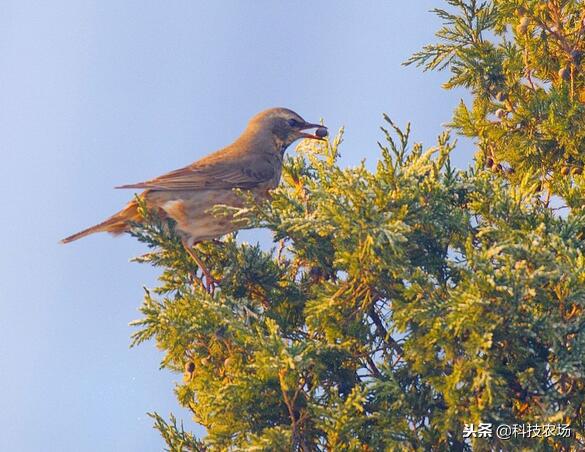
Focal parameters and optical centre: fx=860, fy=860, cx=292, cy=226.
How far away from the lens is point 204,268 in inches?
289

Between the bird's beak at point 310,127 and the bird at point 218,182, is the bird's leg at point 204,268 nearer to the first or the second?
the bird at point 218,182

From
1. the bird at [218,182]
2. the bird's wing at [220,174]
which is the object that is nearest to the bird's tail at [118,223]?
the bird at [218,182]

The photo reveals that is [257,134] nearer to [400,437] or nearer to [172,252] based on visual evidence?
[172,252]

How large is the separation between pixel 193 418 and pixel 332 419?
1815mm

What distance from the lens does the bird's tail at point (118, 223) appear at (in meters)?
7.91

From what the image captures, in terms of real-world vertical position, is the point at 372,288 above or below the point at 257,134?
below

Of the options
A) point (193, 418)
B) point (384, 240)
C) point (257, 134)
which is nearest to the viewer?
point (384, 240)

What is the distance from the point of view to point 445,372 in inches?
218

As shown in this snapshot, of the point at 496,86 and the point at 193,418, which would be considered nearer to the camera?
the point at 193,418

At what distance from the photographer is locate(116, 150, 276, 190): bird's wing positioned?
8.46 meters

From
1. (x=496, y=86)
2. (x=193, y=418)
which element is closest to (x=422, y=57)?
(x=496, y=86)

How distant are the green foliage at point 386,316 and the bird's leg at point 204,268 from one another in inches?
3.3

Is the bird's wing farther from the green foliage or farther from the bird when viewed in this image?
the green foliage

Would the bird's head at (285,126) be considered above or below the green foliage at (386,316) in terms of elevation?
above
